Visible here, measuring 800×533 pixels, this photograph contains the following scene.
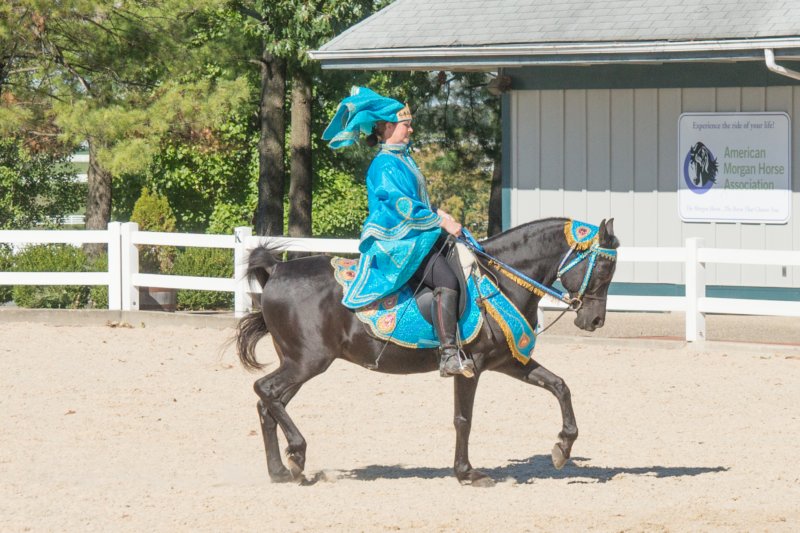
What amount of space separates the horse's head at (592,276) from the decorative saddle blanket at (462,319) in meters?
0.37

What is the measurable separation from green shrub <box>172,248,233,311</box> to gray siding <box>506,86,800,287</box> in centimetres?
407

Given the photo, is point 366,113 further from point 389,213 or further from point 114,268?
point 114,268

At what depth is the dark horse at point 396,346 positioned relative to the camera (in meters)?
8.69

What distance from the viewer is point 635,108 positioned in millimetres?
18484

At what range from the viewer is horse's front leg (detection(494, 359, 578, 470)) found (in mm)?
8672

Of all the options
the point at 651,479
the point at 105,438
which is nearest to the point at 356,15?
the point at 105,438

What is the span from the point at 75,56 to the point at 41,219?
13285 mm

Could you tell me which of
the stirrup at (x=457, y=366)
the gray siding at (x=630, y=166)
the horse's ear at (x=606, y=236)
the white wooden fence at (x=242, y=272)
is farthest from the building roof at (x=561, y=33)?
the stirrup at (x=457, y=366)

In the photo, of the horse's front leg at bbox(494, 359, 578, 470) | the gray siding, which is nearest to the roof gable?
the gray siding

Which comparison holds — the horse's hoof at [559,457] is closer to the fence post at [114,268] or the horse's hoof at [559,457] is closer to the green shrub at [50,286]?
the fence post at [114,268]

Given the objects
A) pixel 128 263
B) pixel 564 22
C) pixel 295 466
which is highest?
pixel 564 22

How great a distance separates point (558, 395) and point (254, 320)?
2.09 metres

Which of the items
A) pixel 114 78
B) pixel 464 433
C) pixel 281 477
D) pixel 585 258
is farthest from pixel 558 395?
pixel 114 78

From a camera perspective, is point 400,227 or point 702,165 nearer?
point 400,227
